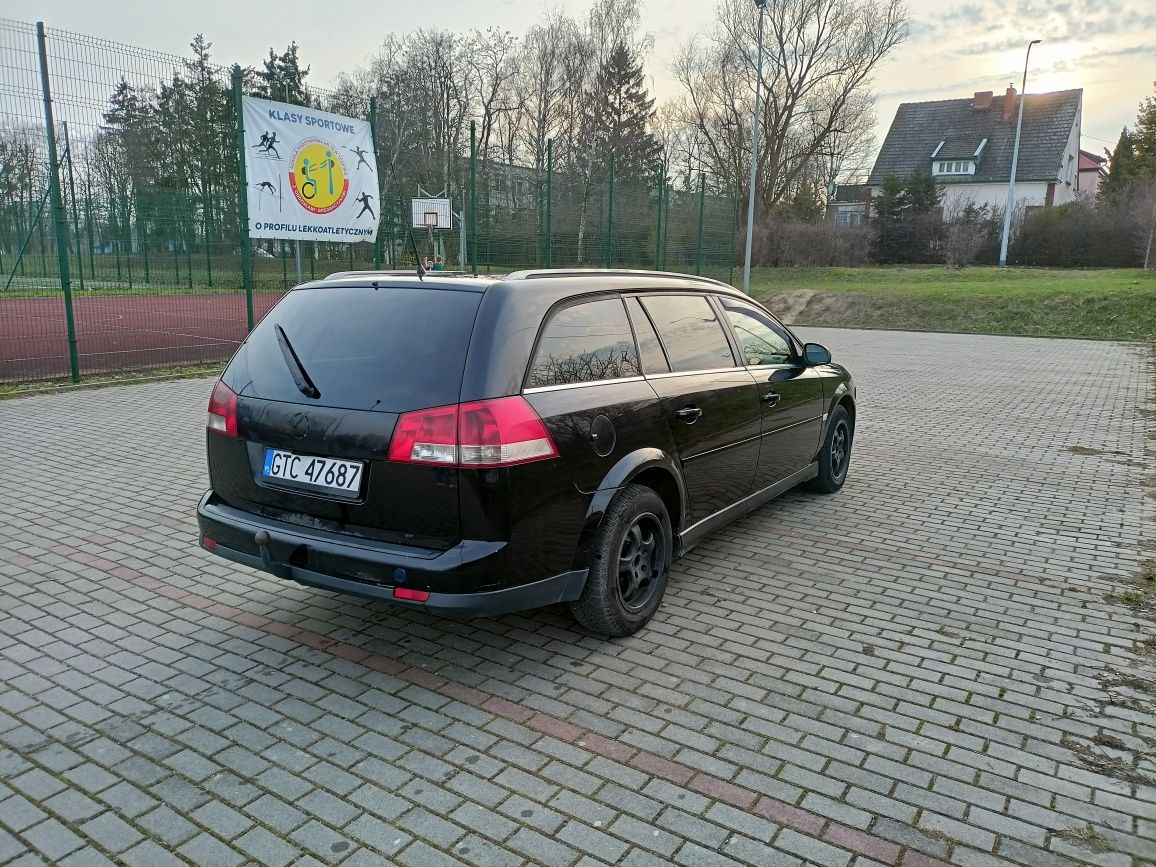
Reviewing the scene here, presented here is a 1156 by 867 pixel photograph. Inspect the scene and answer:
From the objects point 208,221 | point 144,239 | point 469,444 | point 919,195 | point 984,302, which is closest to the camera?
point 469,444

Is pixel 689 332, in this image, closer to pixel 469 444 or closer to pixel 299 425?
pixel 469 444

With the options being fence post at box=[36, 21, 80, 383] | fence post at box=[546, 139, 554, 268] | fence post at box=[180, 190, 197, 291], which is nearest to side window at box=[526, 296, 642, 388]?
fence post at box=[36, 21, 80, 383]

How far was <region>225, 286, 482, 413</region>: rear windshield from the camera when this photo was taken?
336 centimetres

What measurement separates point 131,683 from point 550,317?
2.35m

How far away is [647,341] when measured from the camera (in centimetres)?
429

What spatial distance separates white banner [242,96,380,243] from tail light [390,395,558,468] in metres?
10.3

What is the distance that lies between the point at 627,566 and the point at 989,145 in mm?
64740

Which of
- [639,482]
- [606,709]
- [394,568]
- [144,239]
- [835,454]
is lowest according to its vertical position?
[606,709]

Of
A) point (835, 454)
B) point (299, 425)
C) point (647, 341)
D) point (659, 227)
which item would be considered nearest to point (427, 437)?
point (299, 425)

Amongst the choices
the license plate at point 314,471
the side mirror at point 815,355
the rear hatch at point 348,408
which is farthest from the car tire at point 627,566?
the side mirror at point 815,355

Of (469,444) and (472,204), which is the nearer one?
(469,444)

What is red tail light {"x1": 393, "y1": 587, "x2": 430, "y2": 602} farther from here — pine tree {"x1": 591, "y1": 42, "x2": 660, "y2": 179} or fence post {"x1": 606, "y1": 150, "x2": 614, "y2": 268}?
pine tree {"x1": 591, "y1": 42, "x2": 660, "y2": 179}

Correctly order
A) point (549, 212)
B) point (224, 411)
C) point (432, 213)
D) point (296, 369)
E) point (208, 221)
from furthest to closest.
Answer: point (549, 212) < point (432, 213) < point (208, 221) < point (224, 411) < point (296, 369)

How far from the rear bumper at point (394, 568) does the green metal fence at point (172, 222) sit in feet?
23.2
